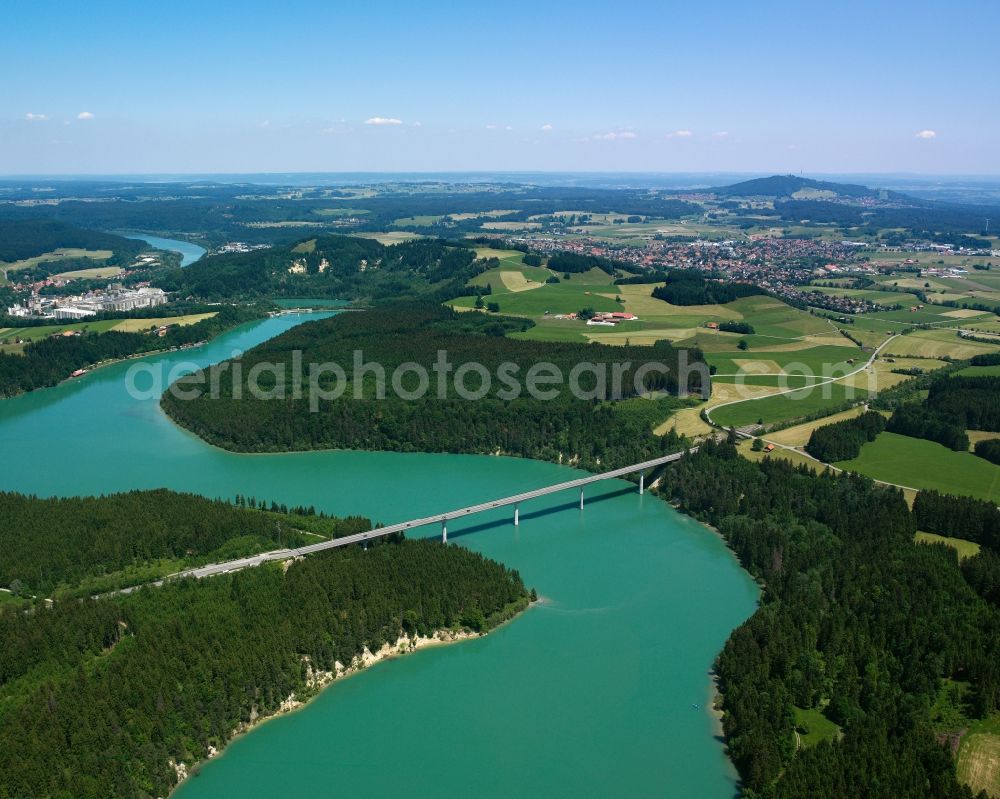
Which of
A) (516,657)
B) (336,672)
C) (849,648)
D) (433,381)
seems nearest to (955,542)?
(849,648)

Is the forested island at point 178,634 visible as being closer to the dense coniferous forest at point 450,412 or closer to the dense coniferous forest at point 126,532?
the dense coniferous forest at point 126,532

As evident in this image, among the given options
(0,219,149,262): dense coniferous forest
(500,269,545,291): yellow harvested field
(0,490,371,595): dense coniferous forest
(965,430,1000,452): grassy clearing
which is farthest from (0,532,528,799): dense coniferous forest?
(0,219,149,262): dense coniferous forest

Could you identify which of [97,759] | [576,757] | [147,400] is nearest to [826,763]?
[576,757]

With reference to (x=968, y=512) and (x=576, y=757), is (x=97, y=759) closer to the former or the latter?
(x=576, y=757)

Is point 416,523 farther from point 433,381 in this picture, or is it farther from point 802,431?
point 802,431

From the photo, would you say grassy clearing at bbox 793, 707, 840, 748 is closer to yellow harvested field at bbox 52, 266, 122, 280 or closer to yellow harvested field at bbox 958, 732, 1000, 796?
yellow harvested field at bbox 958, 732, 1000, 796

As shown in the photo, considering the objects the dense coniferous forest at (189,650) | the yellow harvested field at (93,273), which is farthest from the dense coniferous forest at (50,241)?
the dense coniferous forest at (189,650)

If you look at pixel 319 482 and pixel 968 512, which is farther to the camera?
pixel 319 482
